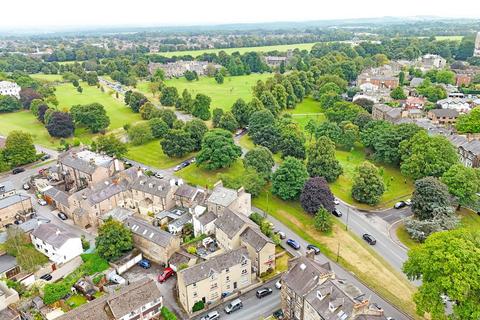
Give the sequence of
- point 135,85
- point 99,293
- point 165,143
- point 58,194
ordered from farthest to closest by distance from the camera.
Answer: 1. point 135,85
2. point 165,143
3. point 58,194
4. point 99,293

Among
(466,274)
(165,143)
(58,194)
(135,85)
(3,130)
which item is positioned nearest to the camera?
(466,274)

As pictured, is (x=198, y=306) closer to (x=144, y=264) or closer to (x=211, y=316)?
(x=211, y=316)

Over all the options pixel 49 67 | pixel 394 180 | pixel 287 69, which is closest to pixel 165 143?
pixel 394 180

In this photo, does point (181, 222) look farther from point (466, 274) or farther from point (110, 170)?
point (466, 274)

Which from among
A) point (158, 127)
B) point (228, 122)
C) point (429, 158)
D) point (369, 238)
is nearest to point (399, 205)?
point (429, 158)

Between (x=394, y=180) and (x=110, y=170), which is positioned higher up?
(x=110, y=170)

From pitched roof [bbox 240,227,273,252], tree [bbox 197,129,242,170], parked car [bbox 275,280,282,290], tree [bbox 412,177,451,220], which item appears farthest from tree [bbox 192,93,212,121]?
parked car [bbox 275,280,282,290]

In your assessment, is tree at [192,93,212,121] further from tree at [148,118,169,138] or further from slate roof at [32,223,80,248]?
slate roof at [32,223,80,248]

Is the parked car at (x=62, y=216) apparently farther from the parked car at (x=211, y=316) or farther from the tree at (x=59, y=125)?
the tree at (x=59, y=125)
